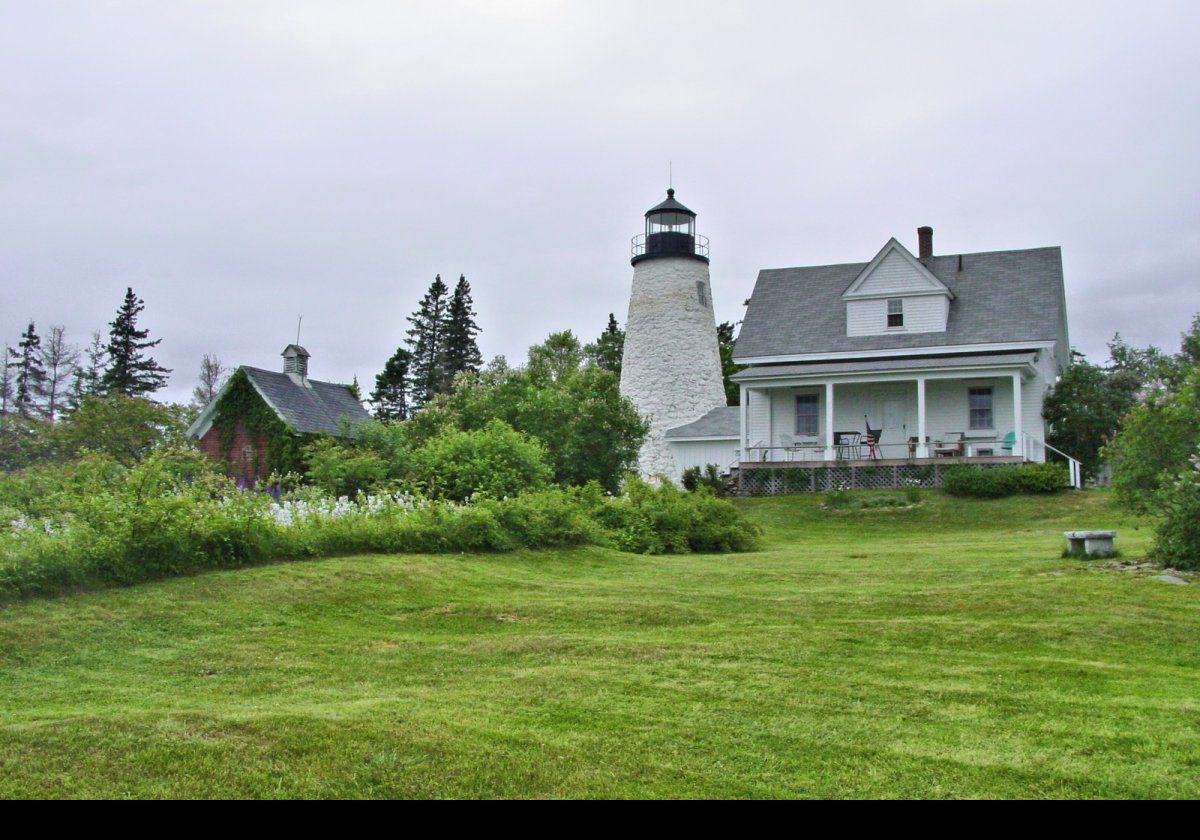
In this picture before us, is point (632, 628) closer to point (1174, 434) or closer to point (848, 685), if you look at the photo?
point (848, 685)

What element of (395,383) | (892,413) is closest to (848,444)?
(892,413)

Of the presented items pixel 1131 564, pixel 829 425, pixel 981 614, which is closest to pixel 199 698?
pixel 981 614

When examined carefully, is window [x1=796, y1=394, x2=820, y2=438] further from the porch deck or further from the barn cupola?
the barn cupola

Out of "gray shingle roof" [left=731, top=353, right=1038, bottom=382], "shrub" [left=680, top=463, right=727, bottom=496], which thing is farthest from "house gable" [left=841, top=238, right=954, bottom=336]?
"shrub" [left=680, top=463, right=727, bottom=496]

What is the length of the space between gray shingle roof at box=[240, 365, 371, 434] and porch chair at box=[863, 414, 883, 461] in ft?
45.5

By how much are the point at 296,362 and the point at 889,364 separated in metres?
17.7

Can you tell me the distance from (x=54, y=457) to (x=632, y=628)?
90.6 feet

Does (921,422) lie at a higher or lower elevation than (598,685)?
higher

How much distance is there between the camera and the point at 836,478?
29672 millimetres

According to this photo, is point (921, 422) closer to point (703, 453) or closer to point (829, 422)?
point (829, 422)

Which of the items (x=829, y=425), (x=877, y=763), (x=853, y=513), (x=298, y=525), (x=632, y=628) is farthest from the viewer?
(x=829, y=425)

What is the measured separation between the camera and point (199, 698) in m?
6.85

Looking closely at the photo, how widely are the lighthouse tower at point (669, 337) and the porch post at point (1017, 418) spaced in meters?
10.1

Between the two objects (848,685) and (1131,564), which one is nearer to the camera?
(848,685)
